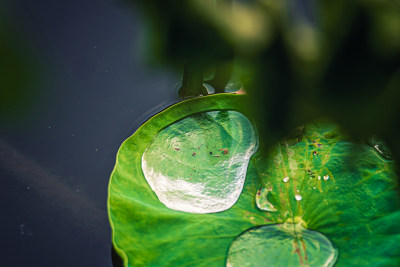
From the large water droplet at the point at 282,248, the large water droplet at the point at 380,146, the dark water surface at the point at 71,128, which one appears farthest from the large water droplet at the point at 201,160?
the large water droplet at the point at 380,146

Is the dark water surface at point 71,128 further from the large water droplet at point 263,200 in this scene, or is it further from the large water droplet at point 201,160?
the large water droplet at point 263,200

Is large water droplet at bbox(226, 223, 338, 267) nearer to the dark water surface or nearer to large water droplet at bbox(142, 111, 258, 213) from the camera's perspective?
large water droplet at bbox(142, 111, 258, 213)

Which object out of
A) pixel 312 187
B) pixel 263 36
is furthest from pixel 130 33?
pixel 263 36

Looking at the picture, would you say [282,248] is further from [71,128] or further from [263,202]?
[71,128]

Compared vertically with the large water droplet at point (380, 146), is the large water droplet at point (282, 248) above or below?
below

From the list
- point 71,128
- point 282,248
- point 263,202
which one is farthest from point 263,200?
point 71,128

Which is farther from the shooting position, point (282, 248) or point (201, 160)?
point (201, 160)

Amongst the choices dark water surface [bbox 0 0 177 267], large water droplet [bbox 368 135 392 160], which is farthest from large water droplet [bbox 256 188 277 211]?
dark water surface [bbox 0 0 177 267]
